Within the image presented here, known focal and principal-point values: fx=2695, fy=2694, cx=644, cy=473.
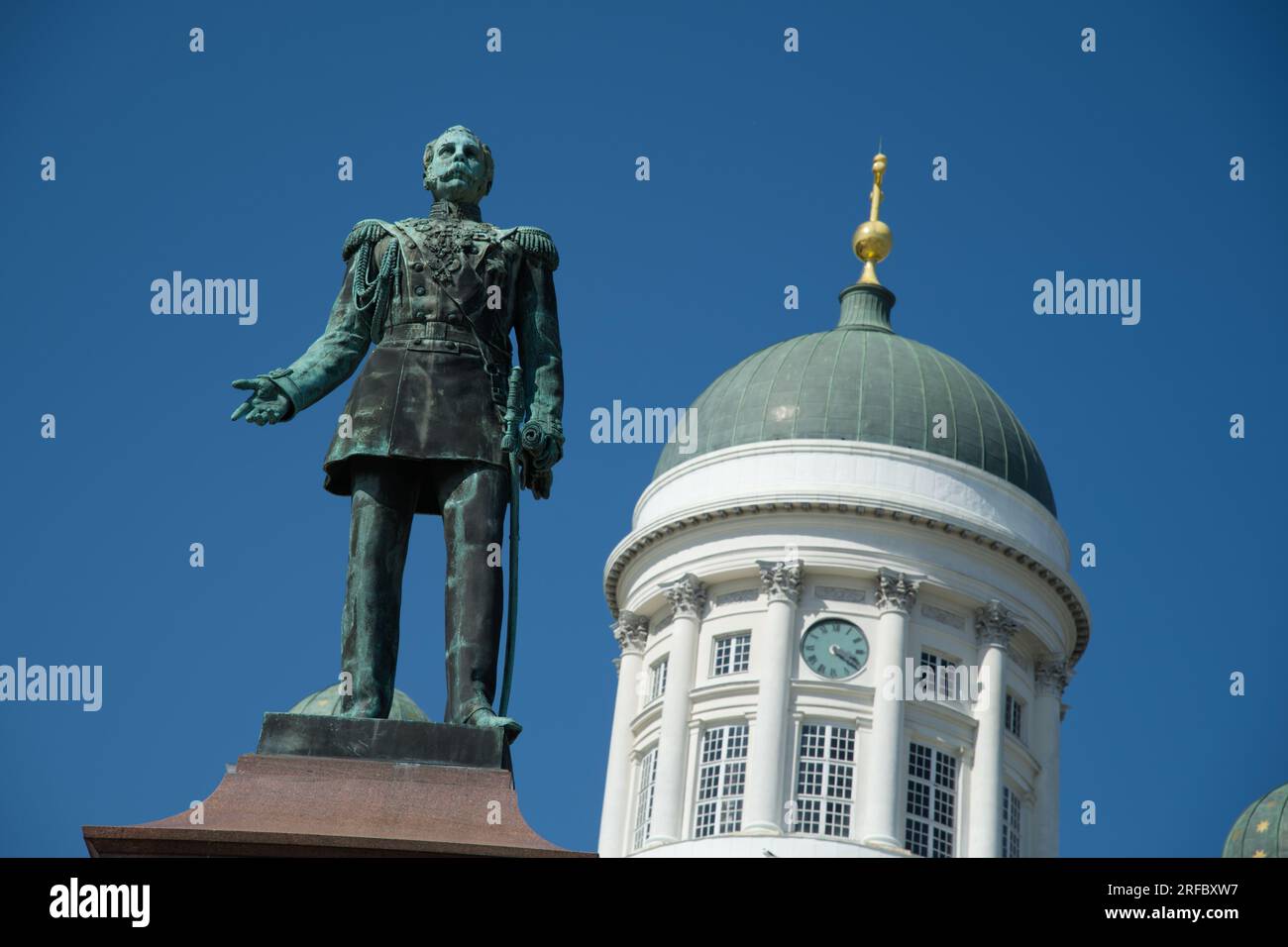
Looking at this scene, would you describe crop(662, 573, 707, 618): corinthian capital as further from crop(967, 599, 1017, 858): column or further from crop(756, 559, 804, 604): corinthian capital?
crop(967, 599, 1017, 858): column

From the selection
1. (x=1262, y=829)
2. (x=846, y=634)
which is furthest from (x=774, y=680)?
(x=1262, y=829)

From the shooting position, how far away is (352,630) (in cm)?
1508

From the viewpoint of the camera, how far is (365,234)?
52.9 ft

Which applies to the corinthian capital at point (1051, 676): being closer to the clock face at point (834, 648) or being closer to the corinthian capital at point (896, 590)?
the corinthian capital at point (896, 590)

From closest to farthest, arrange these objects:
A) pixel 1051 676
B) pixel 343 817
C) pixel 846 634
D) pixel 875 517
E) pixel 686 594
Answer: pixel 343 817
pixel 875 517
pixel 846 634
pixel 686 594
pixel 1051 676

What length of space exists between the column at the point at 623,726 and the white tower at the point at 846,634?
0.29ft

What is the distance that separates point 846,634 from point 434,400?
75853 mm

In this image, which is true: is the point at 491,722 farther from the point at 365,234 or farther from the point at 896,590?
the point at 896,590

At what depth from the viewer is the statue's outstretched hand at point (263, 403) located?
15156 mm

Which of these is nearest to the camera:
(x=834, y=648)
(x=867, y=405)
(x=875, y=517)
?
(x=875, y=517)

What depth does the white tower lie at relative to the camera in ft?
291

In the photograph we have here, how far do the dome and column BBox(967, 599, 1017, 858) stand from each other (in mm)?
10576

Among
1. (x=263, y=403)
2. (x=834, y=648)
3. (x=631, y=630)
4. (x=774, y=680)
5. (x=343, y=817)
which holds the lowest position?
(x=343, y=817)
